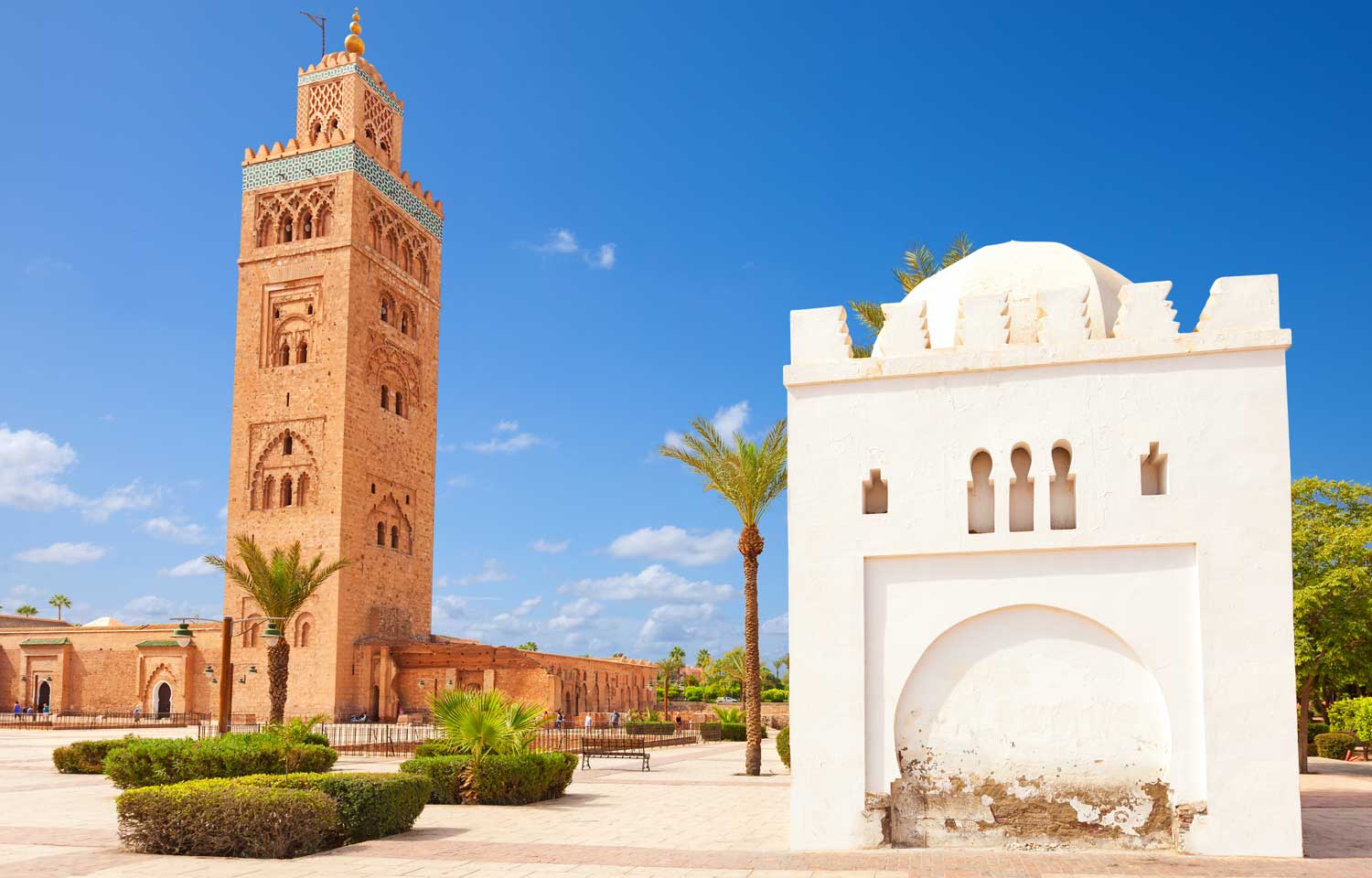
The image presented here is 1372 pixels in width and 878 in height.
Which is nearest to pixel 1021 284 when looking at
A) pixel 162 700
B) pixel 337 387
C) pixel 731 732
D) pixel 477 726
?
pixel 477 726

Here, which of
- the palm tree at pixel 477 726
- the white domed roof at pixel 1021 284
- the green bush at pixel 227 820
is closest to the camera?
the green bush at pixel 227 820

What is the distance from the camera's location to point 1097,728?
9.46 meters

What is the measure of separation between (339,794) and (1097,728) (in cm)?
722

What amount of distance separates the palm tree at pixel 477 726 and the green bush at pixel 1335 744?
21.5m

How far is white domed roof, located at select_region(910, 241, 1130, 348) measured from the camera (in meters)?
10.5

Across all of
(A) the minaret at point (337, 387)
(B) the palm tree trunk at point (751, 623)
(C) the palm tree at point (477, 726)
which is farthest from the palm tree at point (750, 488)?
(A) the minaret at point (337, 387)

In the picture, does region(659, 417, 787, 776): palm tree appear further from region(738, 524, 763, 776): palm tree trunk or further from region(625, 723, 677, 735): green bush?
region(625, 723, 677, 735): green bush

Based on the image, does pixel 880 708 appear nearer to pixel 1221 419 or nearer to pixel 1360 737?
pixel 1221 419

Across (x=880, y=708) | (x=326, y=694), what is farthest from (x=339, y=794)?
(x=326, y=694)

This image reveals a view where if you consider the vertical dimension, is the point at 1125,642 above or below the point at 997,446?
below

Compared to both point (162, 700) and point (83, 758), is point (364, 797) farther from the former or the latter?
point (162, 700)

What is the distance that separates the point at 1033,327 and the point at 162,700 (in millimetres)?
38572

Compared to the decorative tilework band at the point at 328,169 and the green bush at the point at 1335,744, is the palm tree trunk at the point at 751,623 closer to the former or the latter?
the green bush at the point at 1335,744

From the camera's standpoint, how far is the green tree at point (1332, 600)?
19.8 m
